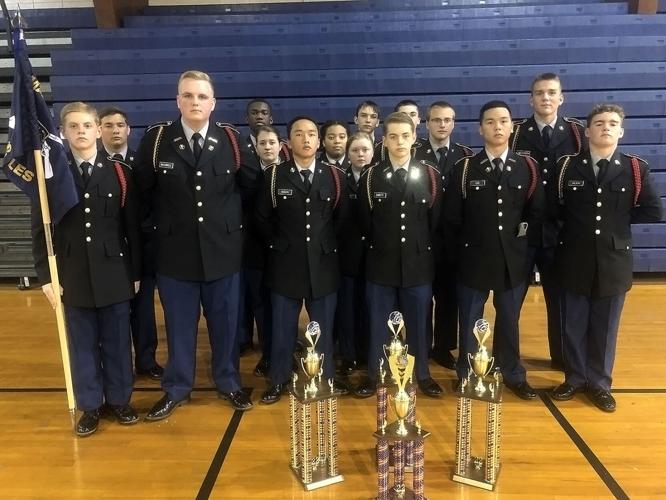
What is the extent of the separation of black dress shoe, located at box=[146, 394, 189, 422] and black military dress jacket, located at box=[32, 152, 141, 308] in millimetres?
609

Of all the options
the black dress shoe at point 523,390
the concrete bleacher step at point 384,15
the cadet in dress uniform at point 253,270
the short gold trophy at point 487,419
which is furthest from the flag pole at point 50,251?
the concrete bleacher step at point 384,15

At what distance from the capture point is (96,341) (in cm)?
296

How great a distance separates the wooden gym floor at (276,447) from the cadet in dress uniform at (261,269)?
20 centimetres

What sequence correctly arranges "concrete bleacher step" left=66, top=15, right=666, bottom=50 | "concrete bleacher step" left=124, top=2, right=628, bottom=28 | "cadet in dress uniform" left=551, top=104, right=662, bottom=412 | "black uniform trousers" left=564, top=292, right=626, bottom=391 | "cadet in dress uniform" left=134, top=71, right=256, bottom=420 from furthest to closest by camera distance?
"concrete bleacher step" left=124, top=2, right=628, bottom=28 → "concrete bleacher step" left=66, top=15, right=666, bottom=50 → "black uniform trousers" left=564, top=292, right=626, bottom=391 → "cadet in dress uniform" left=551, top=104, right=662, bottom=412 → "cadet in dress uniform" left=134, top=71, right=256, bottom=420

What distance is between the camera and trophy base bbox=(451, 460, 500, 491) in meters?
2.41

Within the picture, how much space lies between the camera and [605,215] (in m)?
3.03

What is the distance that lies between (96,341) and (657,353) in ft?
11.6

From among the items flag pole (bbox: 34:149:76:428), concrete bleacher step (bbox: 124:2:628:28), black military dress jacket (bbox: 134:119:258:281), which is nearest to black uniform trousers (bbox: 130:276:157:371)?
black military dress jacket (bbox: 134:119:258:281)

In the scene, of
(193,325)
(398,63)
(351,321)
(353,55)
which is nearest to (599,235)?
(351,321)

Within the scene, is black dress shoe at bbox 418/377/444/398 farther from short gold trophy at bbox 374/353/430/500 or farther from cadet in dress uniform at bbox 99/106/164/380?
cadet in dress uniform at bbox 99/106/164/380

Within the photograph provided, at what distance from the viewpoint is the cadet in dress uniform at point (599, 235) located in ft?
9.87

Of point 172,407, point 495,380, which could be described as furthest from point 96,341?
point 495,380

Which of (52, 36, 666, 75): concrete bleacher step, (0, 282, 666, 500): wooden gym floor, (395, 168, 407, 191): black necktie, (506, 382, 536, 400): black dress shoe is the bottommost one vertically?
(0, 282, 666, 500): wooden gym floor

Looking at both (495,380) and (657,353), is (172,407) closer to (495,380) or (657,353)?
(495,380)
